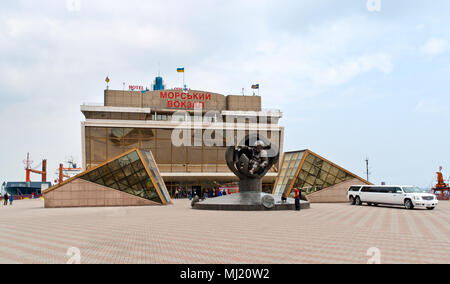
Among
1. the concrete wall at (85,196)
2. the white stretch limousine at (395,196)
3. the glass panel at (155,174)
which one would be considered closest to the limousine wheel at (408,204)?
the white stretch limousine at (395,196)

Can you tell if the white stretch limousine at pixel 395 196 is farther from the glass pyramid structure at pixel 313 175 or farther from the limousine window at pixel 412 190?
the glass pyramid structure at pixel 313 175

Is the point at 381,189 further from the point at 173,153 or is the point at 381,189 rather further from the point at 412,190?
the point at 173,153

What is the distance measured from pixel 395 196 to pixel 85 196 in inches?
897

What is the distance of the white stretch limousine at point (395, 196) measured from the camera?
2511cm

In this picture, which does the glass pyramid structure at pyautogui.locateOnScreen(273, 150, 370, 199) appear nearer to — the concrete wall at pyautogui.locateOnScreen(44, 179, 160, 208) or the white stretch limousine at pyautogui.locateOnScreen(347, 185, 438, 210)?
the white stretch limousine at pyautogui.locateOnScreen(347, 185, 438, 210)

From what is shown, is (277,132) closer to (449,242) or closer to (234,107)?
(234,107)

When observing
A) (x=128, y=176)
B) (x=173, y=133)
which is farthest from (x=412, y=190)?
(x=173, y=133)

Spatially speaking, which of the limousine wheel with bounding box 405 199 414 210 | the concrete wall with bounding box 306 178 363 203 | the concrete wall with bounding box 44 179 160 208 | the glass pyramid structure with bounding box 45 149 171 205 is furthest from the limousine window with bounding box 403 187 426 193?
the concrete wall with bounding box 44 179 160 208

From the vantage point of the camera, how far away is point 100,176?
31.0 metres

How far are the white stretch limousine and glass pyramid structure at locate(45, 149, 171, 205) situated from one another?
51.5 ft

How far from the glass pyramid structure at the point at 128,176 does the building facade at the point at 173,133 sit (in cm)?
2273

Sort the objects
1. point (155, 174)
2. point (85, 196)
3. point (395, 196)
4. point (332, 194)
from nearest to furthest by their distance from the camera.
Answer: point (395, 196) → point (85, 196) → point (155, 174) → point (332, 194)

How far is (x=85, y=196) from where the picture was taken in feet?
101

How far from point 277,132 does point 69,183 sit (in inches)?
1442
